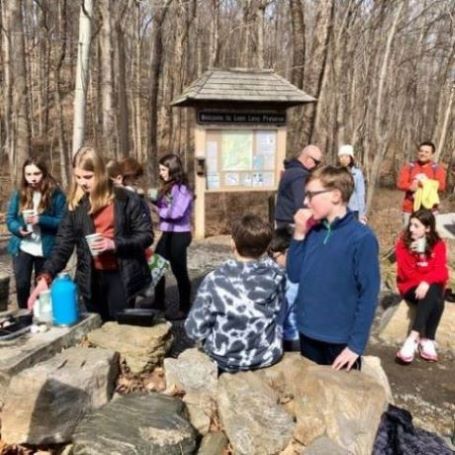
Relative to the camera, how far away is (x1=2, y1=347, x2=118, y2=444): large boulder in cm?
285

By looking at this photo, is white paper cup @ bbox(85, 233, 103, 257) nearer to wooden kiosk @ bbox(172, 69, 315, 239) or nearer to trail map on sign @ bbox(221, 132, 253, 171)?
wooden kiosk @ bbox(172, 69, 315, 239)

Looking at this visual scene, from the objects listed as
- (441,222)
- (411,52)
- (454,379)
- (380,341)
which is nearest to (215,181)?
(441,222)

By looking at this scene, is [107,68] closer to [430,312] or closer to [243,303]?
[430,312]

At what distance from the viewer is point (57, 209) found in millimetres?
4414

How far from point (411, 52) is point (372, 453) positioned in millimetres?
27252

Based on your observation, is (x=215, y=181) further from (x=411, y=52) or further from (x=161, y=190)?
(x=411, y=52)

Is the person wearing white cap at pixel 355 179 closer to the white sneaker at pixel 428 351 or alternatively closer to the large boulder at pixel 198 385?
the white sneaker at pixel 428 351

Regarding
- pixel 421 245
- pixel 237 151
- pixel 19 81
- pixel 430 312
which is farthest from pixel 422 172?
pixel 19 81

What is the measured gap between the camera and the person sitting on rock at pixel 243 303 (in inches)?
112

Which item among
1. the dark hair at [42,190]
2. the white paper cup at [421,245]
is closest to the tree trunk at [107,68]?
the dark hair at [42,190]

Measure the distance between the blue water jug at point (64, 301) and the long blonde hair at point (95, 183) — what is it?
518 millimetres

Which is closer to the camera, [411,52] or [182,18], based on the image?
[182,18]

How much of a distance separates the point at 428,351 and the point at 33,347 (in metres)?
3.44

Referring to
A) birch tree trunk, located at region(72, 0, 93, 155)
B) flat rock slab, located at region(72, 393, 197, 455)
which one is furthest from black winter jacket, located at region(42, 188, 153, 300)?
birch tree trunk, located at region(72, 0, 93, 155)
